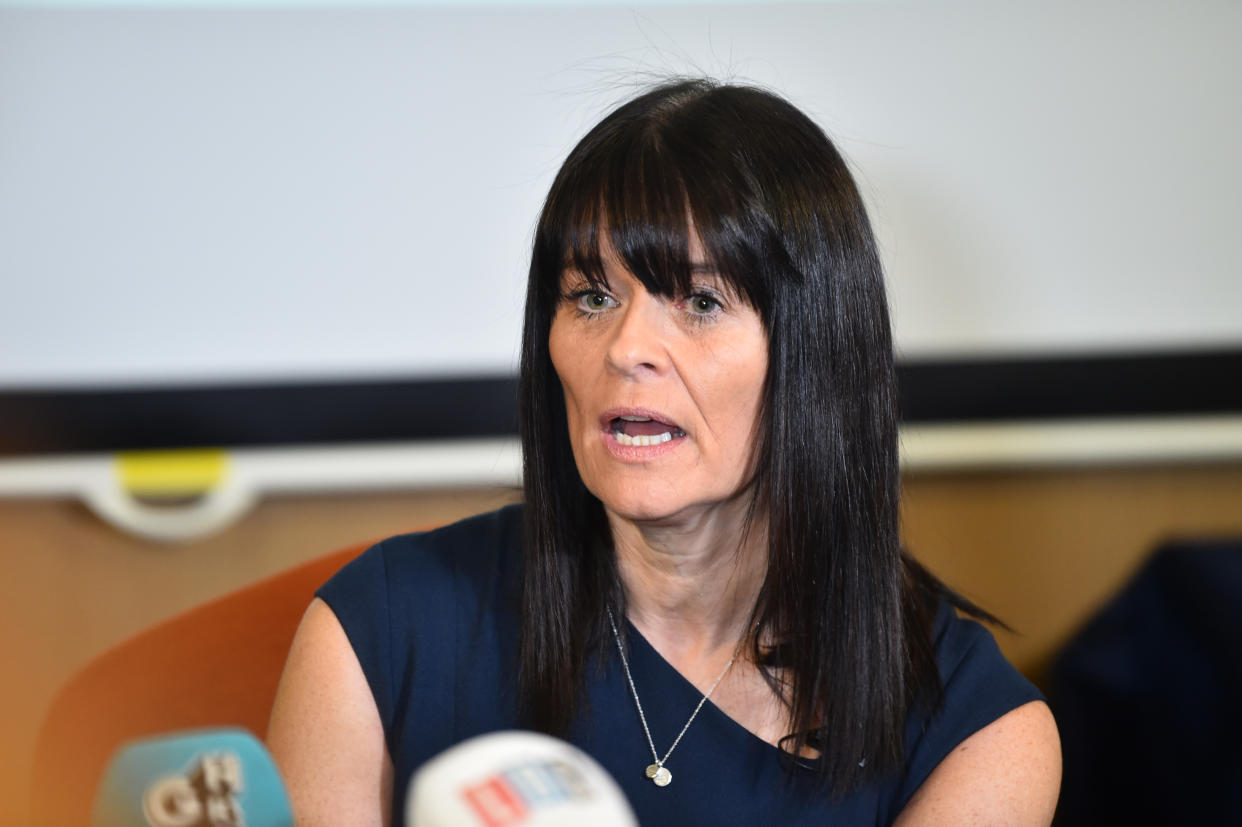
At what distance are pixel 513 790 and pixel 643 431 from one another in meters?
0.61

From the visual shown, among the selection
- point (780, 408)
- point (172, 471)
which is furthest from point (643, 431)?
point (172, 471)

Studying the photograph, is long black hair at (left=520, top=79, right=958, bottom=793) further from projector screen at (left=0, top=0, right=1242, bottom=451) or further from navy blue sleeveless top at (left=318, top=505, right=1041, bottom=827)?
projector screen at (left=0, top=0, right=1242, bottom=451)

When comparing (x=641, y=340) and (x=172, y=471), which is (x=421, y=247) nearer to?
(x=172, y=471)

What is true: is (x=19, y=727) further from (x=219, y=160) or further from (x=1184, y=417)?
(x=1184, y=417)

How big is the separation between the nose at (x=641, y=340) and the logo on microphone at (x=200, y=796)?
0.52 m

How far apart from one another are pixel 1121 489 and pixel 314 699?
177cm

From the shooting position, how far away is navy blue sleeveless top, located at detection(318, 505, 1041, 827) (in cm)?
121

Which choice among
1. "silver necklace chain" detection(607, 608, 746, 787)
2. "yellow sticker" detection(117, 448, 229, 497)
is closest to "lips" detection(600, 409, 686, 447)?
"silver necklace chain" detection(607, 608, 746, 787)

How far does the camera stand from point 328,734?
46.8 inches

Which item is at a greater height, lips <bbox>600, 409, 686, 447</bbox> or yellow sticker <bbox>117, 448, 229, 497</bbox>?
lips <bbox>600, 409, 686, 447</bbox>

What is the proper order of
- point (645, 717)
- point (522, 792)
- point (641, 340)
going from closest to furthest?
point (522, 792) → point (641, 340) → point (645, 717)

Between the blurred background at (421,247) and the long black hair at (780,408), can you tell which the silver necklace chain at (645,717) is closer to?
the long black hair at (780,408)

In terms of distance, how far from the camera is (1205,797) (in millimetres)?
2049

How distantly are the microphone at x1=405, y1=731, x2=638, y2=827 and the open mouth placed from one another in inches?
21.9
